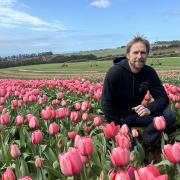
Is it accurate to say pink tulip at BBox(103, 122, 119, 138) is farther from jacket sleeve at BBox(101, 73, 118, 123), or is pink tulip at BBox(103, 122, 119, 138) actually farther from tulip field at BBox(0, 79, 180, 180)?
jacket sleeve at BBox(101, 73, 118, 123)

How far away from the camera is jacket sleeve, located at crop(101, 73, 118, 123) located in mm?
6265

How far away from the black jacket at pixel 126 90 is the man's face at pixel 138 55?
0.82 feet

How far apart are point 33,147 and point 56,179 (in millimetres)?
1279

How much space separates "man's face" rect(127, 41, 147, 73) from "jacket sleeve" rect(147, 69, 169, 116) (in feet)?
1.86

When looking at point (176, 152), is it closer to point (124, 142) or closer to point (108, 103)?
point (124, 142)

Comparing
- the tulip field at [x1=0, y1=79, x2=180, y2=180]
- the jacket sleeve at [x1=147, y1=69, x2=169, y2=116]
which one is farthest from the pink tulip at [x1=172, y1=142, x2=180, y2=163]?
the jacket sleeve at [x1=147, y1=69, x2=169, y2=116]

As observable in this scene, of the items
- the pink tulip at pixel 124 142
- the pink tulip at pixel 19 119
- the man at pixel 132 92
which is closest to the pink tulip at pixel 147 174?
the pink tulip at pixel 124 142

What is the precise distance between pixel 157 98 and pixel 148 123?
42cm

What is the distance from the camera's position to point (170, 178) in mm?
3689

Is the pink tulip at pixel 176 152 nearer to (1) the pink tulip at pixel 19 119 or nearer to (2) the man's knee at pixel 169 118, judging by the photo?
(2) the man's knee at pixel 169 118

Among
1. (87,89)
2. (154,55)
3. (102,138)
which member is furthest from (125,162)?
(154,55)

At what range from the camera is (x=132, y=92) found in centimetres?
648

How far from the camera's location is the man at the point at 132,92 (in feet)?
20.1

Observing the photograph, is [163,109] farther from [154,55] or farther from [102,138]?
[154,55]
